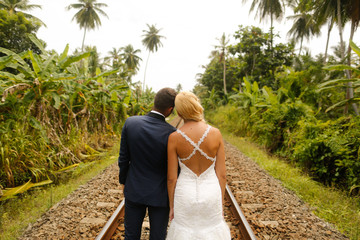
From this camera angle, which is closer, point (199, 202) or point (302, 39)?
point (199, 202)

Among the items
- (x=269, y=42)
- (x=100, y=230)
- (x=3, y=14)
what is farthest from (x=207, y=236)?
Result: (x=3, y=14)

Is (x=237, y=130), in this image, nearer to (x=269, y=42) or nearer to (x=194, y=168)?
(x=269, y=42)

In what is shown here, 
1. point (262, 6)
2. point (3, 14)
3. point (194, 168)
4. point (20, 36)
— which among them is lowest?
point (194, 168)

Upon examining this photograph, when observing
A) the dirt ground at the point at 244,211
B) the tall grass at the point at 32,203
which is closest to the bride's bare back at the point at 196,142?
the dirt ground at the point at 244,211

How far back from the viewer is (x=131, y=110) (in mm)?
14047

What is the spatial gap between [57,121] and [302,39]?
1523 inches

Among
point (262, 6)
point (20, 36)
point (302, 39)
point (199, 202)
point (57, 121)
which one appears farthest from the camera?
point (302, 39)

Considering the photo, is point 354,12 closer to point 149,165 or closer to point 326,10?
point 326,10

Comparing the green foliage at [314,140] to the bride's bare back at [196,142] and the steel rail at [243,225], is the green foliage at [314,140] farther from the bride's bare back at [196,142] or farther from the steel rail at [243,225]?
the bride's bare back at [196,142]

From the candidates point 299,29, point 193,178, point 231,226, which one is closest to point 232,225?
point 231,226

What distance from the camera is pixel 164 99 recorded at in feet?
5.98

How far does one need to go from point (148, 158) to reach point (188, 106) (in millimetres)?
557

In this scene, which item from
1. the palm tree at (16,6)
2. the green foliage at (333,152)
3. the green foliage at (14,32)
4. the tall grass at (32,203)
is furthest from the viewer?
the palm tree at (16,6)

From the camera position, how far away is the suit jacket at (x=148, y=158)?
5.88 feet
